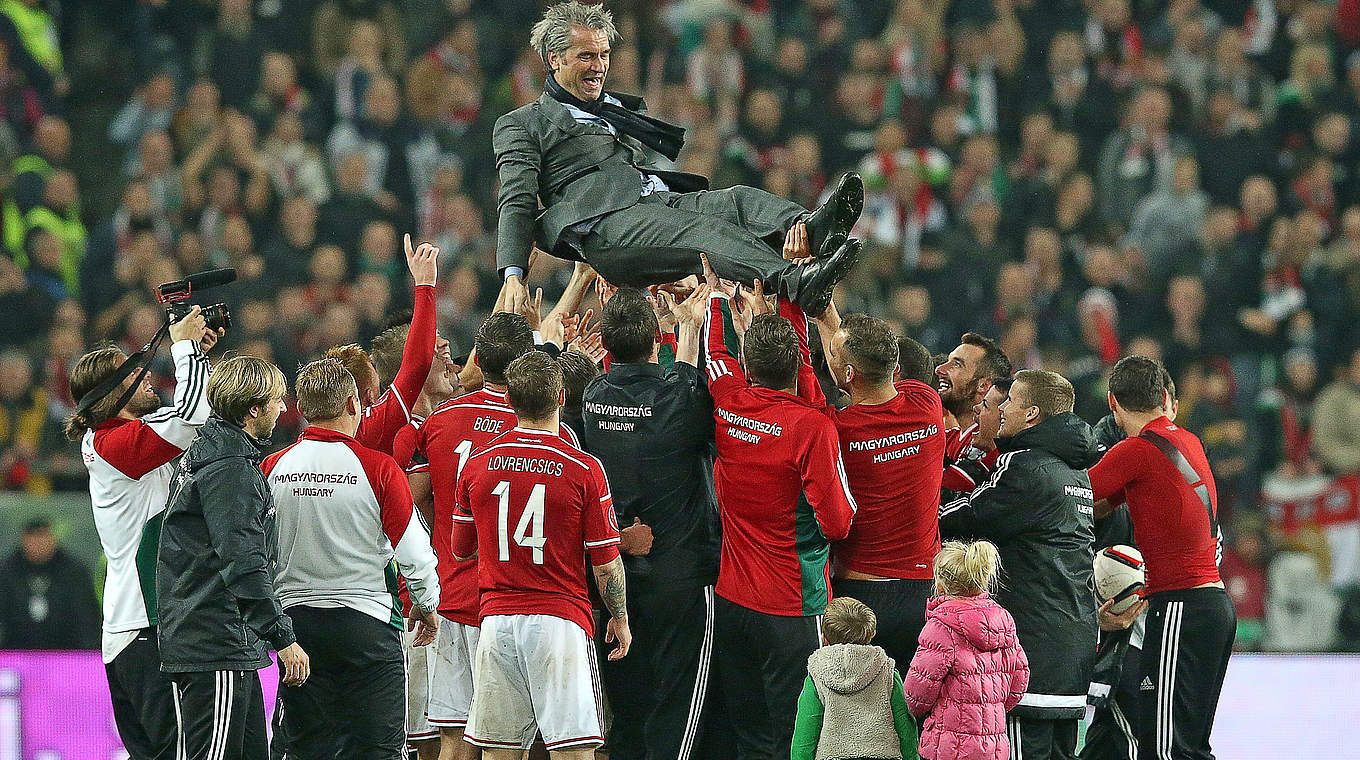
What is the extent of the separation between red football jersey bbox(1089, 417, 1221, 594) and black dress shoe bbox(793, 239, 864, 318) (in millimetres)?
1696

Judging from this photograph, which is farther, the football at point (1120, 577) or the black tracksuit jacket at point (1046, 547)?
the football at point (1120, 577)

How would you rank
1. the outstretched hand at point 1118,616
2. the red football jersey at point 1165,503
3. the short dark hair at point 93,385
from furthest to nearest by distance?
the outstretched hand at point 1118,616, the red football jersey at point 1165,503, the short dark hair at point 93,385

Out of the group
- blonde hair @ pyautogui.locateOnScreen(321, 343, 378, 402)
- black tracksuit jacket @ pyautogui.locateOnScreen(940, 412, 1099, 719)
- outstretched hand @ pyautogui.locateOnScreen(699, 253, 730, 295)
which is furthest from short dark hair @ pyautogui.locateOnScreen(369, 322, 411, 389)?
black tracksuit jacket @ pyautogui.locateOnScreen(940, 412, 1099, 719)

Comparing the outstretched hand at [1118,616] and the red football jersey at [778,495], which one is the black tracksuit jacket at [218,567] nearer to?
the red football jersey at [778,495]

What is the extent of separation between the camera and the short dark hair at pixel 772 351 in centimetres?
530

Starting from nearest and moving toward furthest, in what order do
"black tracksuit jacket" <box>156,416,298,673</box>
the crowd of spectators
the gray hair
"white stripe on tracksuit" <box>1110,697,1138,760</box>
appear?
"black tracksuit jacket" <box>156,416,298,673</box> → the gray hair → "white stripe on tracksuit" <box>1110,697,1138,760</box> → the crowd of spectators

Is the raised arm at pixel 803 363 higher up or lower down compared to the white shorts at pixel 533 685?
higher up

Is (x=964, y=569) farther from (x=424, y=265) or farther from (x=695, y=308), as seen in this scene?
(x=424, y=265)

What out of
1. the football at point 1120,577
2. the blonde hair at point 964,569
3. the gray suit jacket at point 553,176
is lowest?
the football at point 1120,577

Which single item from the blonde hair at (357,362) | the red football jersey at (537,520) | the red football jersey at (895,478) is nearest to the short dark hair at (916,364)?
the red football jersey at (895,478)

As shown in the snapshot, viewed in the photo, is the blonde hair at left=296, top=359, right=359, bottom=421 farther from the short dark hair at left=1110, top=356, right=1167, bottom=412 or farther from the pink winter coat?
the short dark hair at left=1110, top=356, right=1167, bottom=412

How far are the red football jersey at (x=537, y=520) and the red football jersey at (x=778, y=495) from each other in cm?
55

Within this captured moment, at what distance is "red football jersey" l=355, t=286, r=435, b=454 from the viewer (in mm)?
5727

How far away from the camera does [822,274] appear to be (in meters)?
4.77
